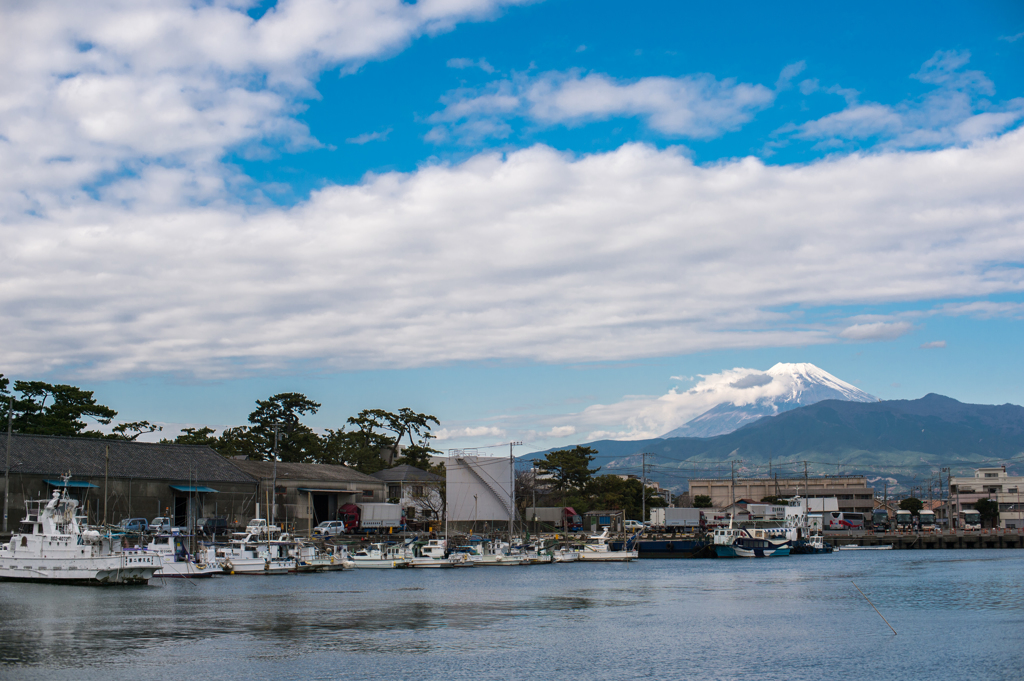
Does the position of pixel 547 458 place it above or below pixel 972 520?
above

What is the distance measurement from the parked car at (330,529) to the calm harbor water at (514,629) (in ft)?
84.6

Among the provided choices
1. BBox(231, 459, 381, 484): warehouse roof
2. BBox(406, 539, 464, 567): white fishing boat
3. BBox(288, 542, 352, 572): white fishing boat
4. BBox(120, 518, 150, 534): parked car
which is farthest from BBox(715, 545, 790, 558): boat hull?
BBox(120, 518, 150, 534): parked car

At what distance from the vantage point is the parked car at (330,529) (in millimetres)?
99125

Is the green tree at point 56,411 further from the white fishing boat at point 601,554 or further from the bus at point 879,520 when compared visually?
the bus at point 879,520

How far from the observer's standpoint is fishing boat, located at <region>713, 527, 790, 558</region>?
359 feet

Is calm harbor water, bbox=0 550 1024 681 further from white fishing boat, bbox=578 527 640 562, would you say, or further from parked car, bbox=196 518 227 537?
white fishing boat, bbox=578 527 640 562

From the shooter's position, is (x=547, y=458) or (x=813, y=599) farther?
(x=547, y=458)

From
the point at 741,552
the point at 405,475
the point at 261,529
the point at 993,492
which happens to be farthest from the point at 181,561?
the point at 993,492

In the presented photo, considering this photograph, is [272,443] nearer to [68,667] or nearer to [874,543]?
[874,543]

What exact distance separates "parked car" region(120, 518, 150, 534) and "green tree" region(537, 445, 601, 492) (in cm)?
7592

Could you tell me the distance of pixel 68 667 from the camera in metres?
32.8

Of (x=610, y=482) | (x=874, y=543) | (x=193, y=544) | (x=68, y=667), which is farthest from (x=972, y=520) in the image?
(x=68, y=667)

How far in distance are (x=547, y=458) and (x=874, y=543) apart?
5153 centimetres

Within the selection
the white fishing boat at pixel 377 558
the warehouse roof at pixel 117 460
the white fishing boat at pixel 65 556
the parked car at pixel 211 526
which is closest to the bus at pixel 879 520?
the white fishing boat at pixel 377 558
